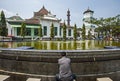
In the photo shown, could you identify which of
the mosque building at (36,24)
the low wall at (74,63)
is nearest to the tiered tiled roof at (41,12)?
the mosque building at (36,24)

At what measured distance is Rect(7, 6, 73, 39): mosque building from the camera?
43.0 meters

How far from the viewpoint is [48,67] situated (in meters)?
7.04

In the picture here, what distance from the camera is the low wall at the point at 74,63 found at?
699cm

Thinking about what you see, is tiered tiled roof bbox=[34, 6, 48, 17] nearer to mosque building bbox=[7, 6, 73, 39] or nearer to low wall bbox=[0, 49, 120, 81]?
mosque building bbox=[7, 6, 73, 39]

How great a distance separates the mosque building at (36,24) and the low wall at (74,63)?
36.6 m

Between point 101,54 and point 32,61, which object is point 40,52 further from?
point 101,54

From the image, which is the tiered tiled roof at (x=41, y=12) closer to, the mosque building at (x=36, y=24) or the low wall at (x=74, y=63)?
the mosque building at (x=36, y=24)

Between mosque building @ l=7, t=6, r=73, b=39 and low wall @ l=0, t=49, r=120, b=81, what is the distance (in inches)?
1440

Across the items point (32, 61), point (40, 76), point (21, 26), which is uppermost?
point (21, 26)

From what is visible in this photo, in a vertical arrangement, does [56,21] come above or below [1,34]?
above

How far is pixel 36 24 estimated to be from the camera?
47.6 metres

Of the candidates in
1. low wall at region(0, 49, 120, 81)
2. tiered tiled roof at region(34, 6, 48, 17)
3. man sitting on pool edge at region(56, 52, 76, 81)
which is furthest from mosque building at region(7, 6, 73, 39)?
man sitting on pool edge at region(56, 52, 76, 81)

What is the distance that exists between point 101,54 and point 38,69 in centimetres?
257

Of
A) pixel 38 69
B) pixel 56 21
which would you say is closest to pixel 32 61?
pixel 38 69
